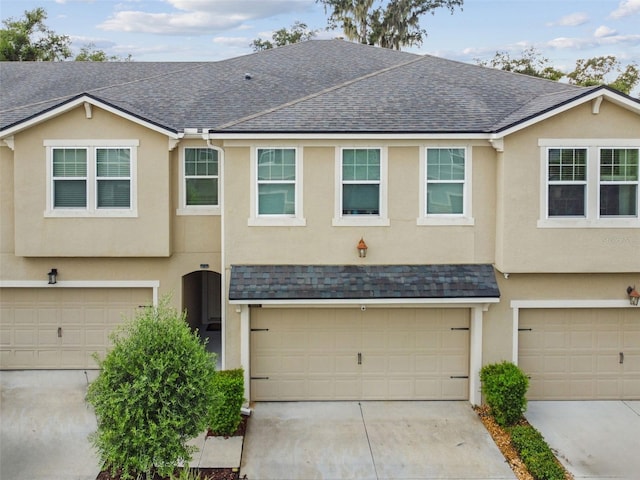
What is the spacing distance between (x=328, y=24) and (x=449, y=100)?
30159 millimetres

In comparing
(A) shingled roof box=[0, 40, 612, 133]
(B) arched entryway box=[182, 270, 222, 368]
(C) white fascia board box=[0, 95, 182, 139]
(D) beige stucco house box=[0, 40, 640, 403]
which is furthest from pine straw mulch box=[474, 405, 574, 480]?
(C) white fascia board box=[0, 95, 182, 139]

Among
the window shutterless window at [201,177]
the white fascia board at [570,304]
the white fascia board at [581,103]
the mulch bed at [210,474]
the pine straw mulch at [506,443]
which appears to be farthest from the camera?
the window shutterless window at [201,177]

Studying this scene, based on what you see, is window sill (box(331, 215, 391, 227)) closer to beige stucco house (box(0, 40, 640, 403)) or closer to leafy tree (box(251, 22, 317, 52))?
beige stucco house (box(0, 40, 640, 403))

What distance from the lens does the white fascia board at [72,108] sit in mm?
12133

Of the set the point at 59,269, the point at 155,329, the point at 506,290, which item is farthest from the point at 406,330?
the point at 59,269

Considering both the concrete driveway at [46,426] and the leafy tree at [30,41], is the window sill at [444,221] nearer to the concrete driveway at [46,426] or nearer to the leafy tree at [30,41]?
the concrete driveway at [46,426]

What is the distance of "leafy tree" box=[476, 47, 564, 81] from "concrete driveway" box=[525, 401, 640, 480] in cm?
2966

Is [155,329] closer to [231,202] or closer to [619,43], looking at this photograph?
[231,202]

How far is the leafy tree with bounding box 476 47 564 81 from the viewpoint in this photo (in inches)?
1462

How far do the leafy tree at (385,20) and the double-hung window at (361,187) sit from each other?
2747 centimetres

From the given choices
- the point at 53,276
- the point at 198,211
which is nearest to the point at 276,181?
the point at 198,211

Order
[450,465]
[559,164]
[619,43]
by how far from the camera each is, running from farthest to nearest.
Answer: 1. [619,43]
2. [559,164]
3. [450,465]

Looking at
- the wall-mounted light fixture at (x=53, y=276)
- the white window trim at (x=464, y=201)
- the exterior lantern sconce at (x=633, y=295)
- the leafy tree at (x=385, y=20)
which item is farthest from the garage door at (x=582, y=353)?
the leafy tree at (x=385, y=20)

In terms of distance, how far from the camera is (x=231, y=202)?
1177cm
